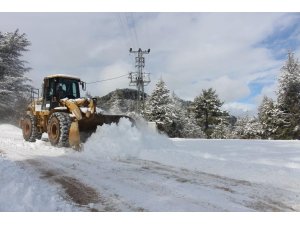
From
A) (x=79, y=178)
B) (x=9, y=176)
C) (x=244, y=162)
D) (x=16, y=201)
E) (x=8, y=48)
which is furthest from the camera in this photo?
(x=8, y=48)

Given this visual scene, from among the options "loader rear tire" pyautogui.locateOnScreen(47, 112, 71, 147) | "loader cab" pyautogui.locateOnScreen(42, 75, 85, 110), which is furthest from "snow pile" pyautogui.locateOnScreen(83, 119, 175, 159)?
"loader cab" pyautogui.locateOnScreen(42, 75, 85, 110)

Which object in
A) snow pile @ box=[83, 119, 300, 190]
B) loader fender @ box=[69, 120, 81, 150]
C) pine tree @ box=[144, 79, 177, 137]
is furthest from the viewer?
pine tree @ box=[144, 79, 177, 137]

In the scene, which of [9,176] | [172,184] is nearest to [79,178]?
[9,176]

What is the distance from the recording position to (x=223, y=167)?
8953 millimetres

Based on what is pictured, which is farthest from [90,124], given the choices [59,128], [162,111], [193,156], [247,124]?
[247,124]

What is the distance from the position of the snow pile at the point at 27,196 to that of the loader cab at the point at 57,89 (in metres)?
7.29

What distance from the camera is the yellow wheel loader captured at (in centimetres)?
1210

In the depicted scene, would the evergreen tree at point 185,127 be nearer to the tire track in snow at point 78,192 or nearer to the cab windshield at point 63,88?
the cab windshield at point 63,88

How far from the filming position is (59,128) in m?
12.4

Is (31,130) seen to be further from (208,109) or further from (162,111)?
(208,109)

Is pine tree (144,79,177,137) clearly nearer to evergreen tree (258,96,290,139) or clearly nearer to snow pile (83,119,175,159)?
evergreen tree (258,96,290,139)

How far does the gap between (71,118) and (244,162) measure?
5.87m

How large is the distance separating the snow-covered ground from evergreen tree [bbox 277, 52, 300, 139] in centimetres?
2645

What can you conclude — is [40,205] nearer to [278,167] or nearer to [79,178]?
[79,178]
